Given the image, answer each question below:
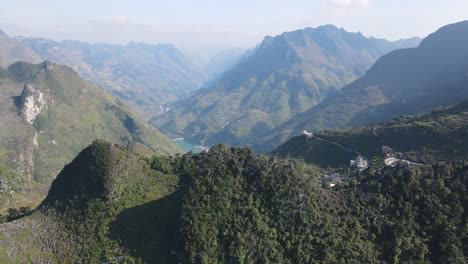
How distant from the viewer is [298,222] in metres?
60.8

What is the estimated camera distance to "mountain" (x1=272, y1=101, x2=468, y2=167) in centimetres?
11081

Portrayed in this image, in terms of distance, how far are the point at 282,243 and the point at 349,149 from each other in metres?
82.4

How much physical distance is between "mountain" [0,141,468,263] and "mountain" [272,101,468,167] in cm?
4471

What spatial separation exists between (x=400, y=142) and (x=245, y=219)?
8572cm

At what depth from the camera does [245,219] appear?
5941cm

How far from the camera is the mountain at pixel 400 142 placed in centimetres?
11081

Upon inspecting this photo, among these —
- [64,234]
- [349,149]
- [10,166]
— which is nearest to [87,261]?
[64,234]

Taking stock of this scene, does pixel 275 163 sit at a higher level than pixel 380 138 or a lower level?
higher

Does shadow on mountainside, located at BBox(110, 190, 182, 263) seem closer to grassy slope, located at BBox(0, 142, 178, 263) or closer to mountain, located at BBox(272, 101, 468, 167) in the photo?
grassy slope, located at BBox(0, 142, 178, 263)

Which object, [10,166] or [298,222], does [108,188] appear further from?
[10,166]

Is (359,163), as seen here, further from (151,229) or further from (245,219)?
(151,229)

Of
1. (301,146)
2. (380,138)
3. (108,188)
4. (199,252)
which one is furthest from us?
(301,146)

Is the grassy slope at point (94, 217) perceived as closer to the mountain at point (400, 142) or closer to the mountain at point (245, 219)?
the mountain at point (245, 219)

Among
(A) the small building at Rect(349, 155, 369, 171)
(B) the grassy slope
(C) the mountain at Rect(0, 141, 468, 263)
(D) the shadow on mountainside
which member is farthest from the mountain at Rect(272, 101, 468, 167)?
(B) the grassy slope
